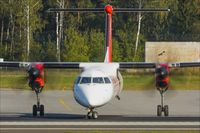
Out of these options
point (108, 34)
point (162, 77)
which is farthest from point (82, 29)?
point (162, 77)

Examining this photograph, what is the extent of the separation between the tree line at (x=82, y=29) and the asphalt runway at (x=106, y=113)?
52.1ft

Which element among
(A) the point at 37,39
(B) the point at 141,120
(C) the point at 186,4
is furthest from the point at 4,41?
(B) the point at 141,120

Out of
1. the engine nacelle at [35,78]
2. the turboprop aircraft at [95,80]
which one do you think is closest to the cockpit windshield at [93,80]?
the turboprop aircraft at [95,80]

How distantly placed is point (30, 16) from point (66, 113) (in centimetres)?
3730

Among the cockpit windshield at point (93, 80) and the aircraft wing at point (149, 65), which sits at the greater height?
the aircraft wing at point (149, 65)

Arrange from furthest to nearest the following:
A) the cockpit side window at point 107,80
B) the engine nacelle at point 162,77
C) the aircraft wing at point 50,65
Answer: the aircraft wing at point 50,65 → the engine nacelle at point 162,77 → the cockpit side window at point 107,80

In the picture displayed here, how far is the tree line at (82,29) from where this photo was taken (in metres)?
69.8

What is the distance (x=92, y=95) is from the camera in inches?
1130

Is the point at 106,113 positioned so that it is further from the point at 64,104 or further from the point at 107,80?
the point at 64,104

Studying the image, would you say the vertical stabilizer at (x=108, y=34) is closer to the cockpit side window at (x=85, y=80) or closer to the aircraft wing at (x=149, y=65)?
the aircraft wing at (x=149, y=65)

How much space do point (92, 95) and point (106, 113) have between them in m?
6.38
